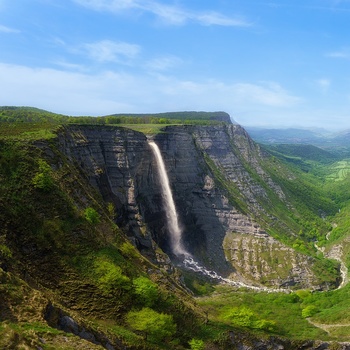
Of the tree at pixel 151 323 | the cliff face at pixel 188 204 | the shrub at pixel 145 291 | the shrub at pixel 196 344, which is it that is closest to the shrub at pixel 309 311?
the cliff face at pixel 188 204

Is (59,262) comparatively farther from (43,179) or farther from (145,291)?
(43,179)

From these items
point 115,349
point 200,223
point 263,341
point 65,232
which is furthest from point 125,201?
point 115,349

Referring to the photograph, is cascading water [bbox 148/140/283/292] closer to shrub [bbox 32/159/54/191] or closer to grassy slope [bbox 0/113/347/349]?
grassy slope [bbox 0/113/347/349]

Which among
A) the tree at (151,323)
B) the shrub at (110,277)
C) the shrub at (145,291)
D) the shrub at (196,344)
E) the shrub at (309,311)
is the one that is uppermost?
the shrub at (110,277)

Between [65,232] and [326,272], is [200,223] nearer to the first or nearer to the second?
[326,272]

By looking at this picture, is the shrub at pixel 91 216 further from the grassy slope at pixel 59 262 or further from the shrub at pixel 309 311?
the shrub at pixel 309 311

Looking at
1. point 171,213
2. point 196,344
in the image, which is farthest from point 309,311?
point 171,213

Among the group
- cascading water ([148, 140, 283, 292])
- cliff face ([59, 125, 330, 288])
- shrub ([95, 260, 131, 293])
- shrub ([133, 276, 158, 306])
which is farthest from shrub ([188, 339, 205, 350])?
cascading water ([148, 140, 283, 292])
